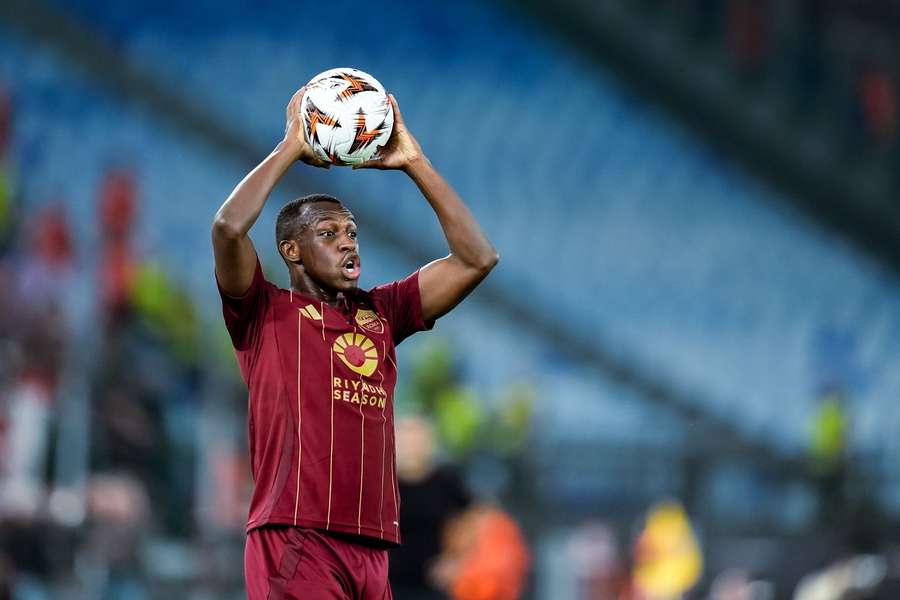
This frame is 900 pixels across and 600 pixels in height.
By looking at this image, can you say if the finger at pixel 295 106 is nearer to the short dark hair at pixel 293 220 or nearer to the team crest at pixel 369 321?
the short dark hair at pixel 293 220

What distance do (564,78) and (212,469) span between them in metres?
8.71

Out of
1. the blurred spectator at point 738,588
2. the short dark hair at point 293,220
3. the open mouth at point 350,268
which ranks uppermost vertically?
the short dark hair at point 293,220

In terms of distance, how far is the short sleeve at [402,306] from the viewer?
13.5ft

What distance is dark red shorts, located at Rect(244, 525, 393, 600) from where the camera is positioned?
3.67 metres

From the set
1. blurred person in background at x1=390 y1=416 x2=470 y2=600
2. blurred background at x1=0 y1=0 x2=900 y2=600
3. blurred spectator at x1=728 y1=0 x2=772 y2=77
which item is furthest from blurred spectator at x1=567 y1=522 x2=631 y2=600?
blurred spectator at x1=728 y1=0 x2=772 y2=77

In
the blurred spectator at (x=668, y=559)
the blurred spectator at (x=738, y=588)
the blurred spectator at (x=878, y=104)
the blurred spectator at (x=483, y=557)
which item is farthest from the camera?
the blurred spectator at (x=878, y=104)

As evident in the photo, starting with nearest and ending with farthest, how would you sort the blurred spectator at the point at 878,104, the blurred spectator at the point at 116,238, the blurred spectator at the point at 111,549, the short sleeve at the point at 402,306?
the short sleeve at the point at 402,306 < the blurred spectator at the point at 111,549 < the blurred spectator at the point at 116,238 < the blurred spectator at the point at 878,104

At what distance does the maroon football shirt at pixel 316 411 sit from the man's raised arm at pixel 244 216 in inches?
2.8

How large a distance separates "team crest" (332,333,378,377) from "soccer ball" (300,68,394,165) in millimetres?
444

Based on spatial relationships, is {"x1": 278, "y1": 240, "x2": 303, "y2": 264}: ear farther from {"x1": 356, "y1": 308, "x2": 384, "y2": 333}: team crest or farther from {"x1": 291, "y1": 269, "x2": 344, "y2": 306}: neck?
{"x1": 356, "y1": 308, "x2": 384, "y2": 333}: team crest

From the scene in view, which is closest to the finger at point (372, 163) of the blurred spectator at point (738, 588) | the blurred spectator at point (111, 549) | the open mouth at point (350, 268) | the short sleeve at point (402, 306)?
the open mouth at point (350, 268)

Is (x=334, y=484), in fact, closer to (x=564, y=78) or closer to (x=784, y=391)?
(x=784, y=391)

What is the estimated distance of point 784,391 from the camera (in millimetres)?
14547

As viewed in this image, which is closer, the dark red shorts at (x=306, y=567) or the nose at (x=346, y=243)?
the dark red shorts at (x=306, y=567)
